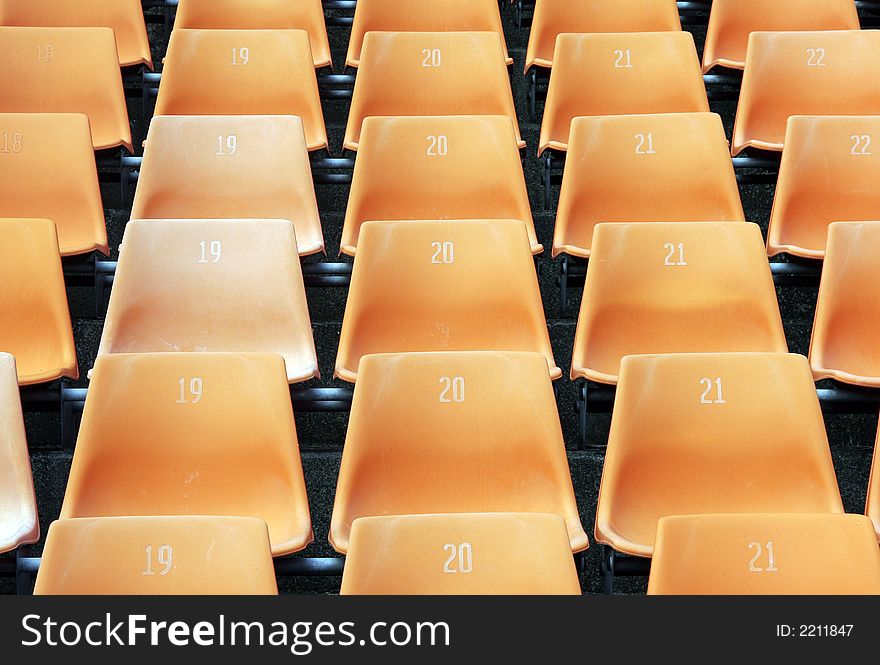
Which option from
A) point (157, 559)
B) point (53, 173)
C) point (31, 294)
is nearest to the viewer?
point (157, 559)

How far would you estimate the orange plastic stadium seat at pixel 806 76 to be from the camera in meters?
2.57

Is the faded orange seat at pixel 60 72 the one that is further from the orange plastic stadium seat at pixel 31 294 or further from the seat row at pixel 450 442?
the seat row at pixel 450 442

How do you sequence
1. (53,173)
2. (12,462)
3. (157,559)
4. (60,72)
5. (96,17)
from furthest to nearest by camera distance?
1. (96,17)
2. (60,72)
3. (53,173)
4. (12,462)
5. (157,559)

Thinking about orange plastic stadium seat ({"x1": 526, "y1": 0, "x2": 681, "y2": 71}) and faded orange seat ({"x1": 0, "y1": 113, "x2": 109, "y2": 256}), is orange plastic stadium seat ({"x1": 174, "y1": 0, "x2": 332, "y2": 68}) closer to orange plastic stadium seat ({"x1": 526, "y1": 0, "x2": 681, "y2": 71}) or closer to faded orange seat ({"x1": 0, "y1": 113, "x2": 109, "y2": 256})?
orange plastic stadium seat ({"x1": 526, "y1": 0, "x2": 681, "y2": 71})

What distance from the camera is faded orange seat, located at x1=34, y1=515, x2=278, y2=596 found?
131 cm

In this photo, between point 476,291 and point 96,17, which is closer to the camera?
point 476,291

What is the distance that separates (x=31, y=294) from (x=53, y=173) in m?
0.39

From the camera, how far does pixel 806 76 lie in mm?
2590

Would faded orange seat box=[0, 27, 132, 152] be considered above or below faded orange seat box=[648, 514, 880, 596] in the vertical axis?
above

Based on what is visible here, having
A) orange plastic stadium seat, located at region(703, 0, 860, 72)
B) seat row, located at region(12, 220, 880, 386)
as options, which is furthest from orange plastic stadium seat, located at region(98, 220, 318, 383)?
orange plastic stadium seat, located at region(703, 0, 860, 72)

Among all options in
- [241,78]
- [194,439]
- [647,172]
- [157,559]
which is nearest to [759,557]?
[157,559]

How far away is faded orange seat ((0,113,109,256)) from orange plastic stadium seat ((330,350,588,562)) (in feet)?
2.67

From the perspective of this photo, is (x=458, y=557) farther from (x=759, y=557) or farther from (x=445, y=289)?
Answer: (x=445, y=289)

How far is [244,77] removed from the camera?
259 cm
